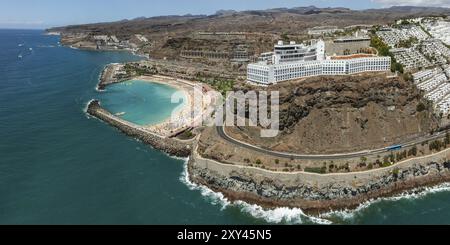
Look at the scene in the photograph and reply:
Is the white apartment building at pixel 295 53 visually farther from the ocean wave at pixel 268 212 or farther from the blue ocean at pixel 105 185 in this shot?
the ocean wave at pixel 268 212

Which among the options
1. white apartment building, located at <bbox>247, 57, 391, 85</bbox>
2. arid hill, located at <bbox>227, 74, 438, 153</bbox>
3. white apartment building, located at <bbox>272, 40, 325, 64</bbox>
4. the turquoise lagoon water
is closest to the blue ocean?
the turquoise lagoon water

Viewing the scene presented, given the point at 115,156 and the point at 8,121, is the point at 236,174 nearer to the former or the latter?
the point at 115,156

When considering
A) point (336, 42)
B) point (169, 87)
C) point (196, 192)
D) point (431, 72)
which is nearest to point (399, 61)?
point (431, 72)

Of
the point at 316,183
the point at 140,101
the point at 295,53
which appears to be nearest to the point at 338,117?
the point at 316,183

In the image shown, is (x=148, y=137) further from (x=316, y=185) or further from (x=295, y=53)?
(x=316, y=185)

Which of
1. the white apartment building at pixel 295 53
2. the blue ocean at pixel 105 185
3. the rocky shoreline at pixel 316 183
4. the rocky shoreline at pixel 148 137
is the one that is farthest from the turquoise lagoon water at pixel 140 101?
the rocky shoreline at pixel 316 183
